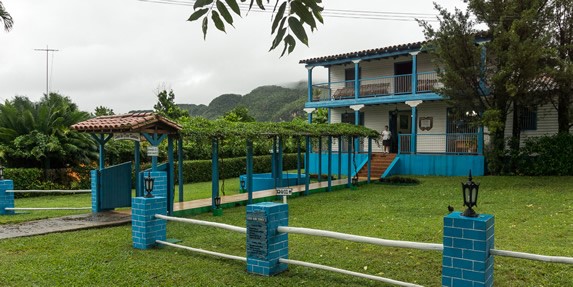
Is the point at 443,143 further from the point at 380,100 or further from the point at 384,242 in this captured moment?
the point at 384,242

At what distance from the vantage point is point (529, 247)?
6.71 m

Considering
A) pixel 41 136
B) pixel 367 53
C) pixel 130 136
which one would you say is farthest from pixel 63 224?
pixel 367 53

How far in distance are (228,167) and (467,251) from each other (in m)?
19.8

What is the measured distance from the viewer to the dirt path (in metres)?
8.52

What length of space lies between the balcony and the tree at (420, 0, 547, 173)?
3876 mm

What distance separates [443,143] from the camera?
2111 centimetres

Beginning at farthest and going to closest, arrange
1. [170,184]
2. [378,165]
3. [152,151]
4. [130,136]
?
[378,165], [170,184], [130,136], [152,151]

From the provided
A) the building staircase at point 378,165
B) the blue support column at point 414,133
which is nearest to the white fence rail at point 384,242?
the building staircase at point 378,165

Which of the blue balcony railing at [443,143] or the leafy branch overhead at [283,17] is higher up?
the leafy branch overhead at [283,17]

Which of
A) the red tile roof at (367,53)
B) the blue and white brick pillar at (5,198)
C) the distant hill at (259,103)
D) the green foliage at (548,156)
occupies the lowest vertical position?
the blue and white brick pillar at (5,198)

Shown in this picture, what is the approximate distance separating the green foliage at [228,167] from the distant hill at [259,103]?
39.9 meters

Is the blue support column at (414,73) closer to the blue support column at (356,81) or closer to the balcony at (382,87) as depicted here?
the balcony at (382,87)

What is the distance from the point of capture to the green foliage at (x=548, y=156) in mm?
16547

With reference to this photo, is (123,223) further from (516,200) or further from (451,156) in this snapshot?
(451,156)
